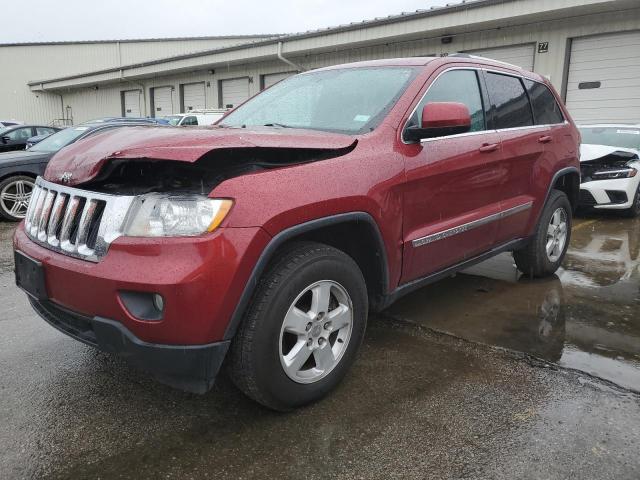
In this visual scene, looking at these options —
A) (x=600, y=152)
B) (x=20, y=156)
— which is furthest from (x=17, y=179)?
(x=600, y=152)

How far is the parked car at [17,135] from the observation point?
1521cm

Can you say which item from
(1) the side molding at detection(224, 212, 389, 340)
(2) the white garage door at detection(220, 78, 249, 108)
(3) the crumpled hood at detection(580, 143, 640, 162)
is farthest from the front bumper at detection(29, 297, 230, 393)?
(2) the white garage door at detection(220, 78, 249, 108)

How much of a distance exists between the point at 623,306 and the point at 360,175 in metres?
2.82

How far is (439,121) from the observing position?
2.84 m

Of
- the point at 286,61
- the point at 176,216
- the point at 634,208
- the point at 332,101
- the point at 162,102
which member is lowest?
the point at 634,208

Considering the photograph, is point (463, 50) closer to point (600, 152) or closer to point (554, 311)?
point (600, 152)

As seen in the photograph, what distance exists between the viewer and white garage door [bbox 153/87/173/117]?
81.7 ft

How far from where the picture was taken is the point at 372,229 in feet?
8.91

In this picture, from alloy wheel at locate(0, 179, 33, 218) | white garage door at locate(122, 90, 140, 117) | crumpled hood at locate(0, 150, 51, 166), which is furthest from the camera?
white garage door at locate(122, 90, 140, 117)

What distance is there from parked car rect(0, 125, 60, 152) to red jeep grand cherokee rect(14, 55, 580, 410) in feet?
47.5

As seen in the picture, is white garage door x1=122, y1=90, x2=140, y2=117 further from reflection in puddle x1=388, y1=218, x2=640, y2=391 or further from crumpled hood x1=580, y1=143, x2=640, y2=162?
reflection in puddle x1=388, y1=218, x2=640, y2=391

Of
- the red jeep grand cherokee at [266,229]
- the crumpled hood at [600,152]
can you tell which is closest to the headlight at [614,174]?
the crumpled hood at [600,152]

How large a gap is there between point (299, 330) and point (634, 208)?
7.77 m

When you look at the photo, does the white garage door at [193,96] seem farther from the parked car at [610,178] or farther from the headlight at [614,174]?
the headlight at [614,174]
